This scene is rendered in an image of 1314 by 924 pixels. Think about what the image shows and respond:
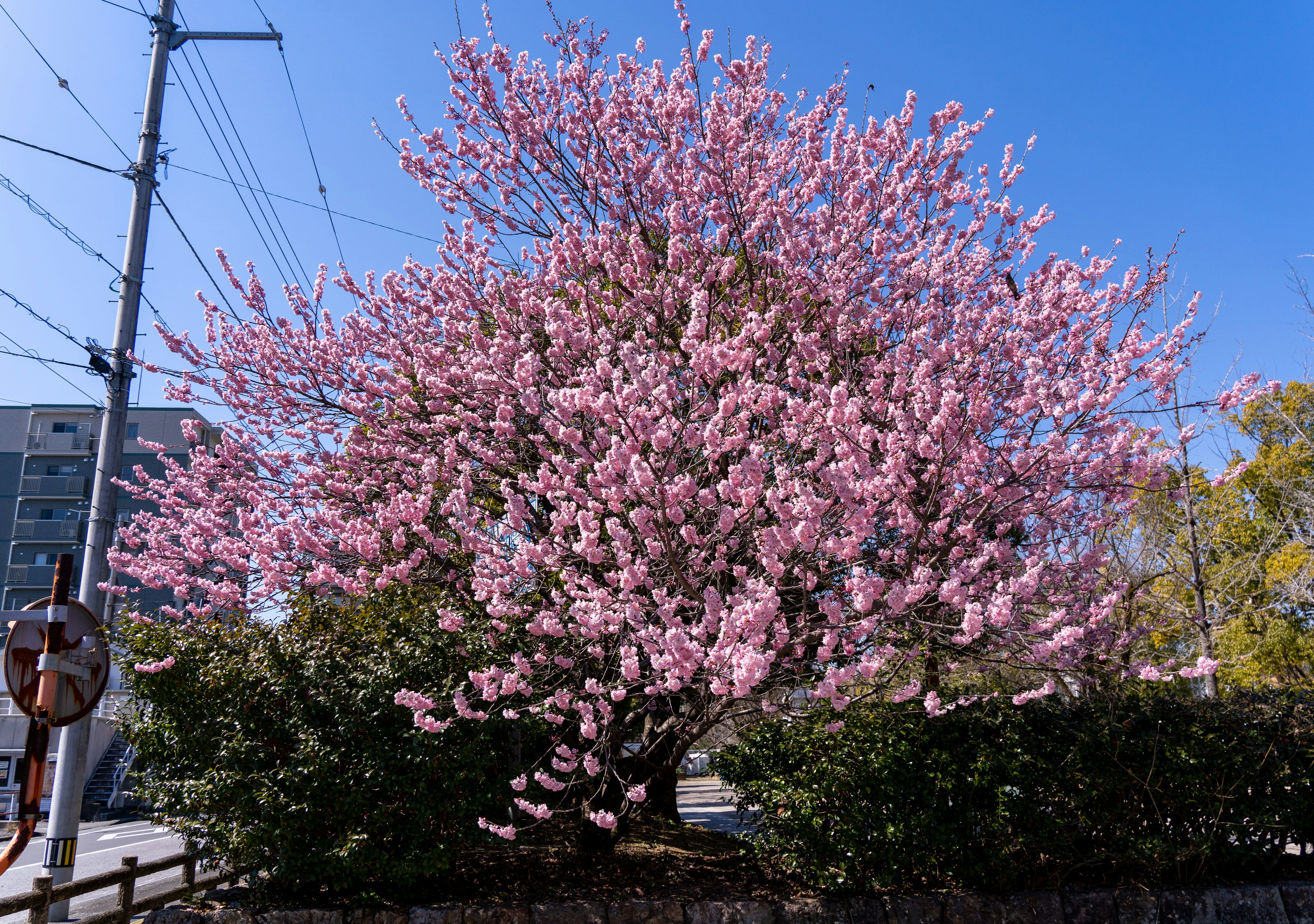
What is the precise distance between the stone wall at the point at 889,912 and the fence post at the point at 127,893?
56 centimetres

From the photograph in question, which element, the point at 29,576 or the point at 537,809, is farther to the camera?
the point at 29,576

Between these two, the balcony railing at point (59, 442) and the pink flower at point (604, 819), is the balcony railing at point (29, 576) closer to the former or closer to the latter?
the balcony railing at point (59, 442)

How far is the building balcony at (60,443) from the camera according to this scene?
3216 centimetres

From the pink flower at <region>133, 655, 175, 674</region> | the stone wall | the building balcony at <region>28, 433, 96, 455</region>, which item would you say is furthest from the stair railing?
the stone wall

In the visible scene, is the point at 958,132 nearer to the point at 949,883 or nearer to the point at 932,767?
the point at 932,767

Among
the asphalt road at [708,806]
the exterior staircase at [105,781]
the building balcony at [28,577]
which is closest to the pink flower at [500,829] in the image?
the asphalt road at [708,806]

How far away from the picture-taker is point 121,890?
6.06 m

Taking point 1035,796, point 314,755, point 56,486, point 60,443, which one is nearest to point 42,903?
point 314,755

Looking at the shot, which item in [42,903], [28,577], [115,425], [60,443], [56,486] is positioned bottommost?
[42,903]

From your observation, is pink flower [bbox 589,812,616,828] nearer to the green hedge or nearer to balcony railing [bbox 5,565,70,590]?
the green hedge

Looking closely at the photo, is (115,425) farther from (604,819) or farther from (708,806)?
(708,806)

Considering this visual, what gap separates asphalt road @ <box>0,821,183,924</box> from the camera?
7848 mm

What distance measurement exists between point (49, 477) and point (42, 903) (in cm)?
3356

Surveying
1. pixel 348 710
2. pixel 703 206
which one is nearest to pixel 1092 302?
pixel 703 206
